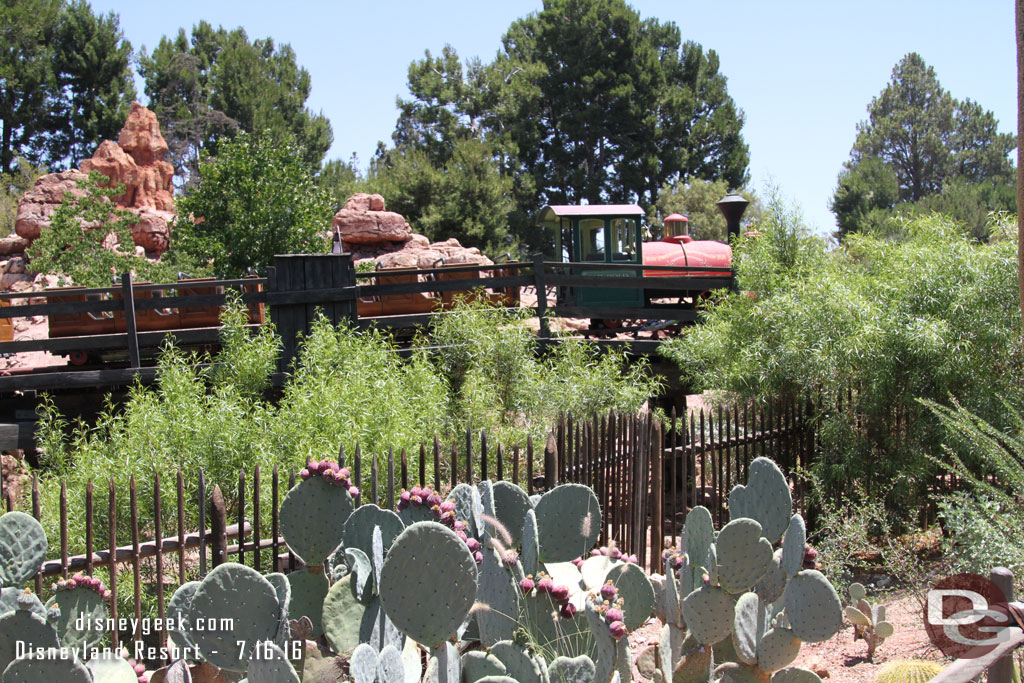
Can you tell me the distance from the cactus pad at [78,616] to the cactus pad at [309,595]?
719 millimetres

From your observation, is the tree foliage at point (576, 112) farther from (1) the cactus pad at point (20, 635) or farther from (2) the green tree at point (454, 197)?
(1) the cactus pad at point (20, 635)

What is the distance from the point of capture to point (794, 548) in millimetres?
3529

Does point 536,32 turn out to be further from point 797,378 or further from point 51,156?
point 797,378

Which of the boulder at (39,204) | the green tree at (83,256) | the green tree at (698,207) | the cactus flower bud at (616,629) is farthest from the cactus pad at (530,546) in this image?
the green tree at (698,207)

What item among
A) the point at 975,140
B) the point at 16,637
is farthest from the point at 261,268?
the point at 975,140

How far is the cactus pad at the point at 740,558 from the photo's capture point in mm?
3277

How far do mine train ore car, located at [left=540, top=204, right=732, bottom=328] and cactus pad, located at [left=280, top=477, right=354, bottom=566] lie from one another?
12491mm

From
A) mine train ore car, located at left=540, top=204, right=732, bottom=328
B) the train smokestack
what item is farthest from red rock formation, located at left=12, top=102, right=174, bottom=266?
the train smokestack

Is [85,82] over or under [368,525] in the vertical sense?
over

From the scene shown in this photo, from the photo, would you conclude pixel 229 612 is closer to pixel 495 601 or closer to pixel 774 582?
pixel 495 601

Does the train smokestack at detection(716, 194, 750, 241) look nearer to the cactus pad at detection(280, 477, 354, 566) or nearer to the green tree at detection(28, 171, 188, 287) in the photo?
the cactus pad at detection(280, 477, 354, 566)

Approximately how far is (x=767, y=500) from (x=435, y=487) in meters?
2.06

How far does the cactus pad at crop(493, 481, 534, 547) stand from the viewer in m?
3.51

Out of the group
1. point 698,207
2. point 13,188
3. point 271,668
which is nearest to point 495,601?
point 271,668
